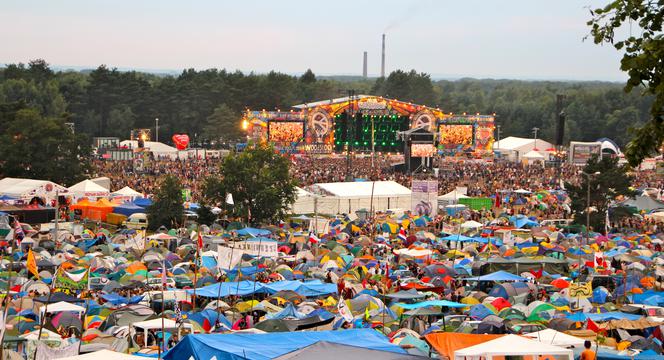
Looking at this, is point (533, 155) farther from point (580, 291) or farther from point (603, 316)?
point (603, 316)

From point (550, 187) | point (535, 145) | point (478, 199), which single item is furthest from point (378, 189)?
point (535, 145)

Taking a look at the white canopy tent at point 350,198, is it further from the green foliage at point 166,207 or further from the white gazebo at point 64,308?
the white gazebo at point 64,308

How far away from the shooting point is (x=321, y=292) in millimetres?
21328

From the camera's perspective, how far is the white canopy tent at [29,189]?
40.8m

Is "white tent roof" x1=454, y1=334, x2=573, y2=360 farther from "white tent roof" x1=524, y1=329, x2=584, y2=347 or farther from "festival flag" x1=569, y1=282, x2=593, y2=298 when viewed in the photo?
"festival flag" x1=569, y1=282, x2=593, y2=298

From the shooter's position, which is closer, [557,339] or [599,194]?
[557,339]

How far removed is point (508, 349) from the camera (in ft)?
40.3

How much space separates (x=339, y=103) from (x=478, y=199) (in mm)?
30516

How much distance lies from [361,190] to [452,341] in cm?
3309

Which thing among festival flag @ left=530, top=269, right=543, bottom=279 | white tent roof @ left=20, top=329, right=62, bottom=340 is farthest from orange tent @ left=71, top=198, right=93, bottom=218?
white tent roof @ left=20, top=329, right=62, bottom=340

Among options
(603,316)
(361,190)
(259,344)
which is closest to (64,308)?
(259,344)

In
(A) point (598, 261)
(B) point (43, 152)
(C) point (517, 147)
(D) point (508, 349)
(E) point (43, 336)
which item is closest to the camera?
(D) point (508, 349)

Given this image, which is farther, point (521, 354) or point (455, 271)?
point (455, 271)

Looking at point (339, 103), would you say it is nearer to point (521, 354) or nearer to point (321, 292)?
point (321, 292)
